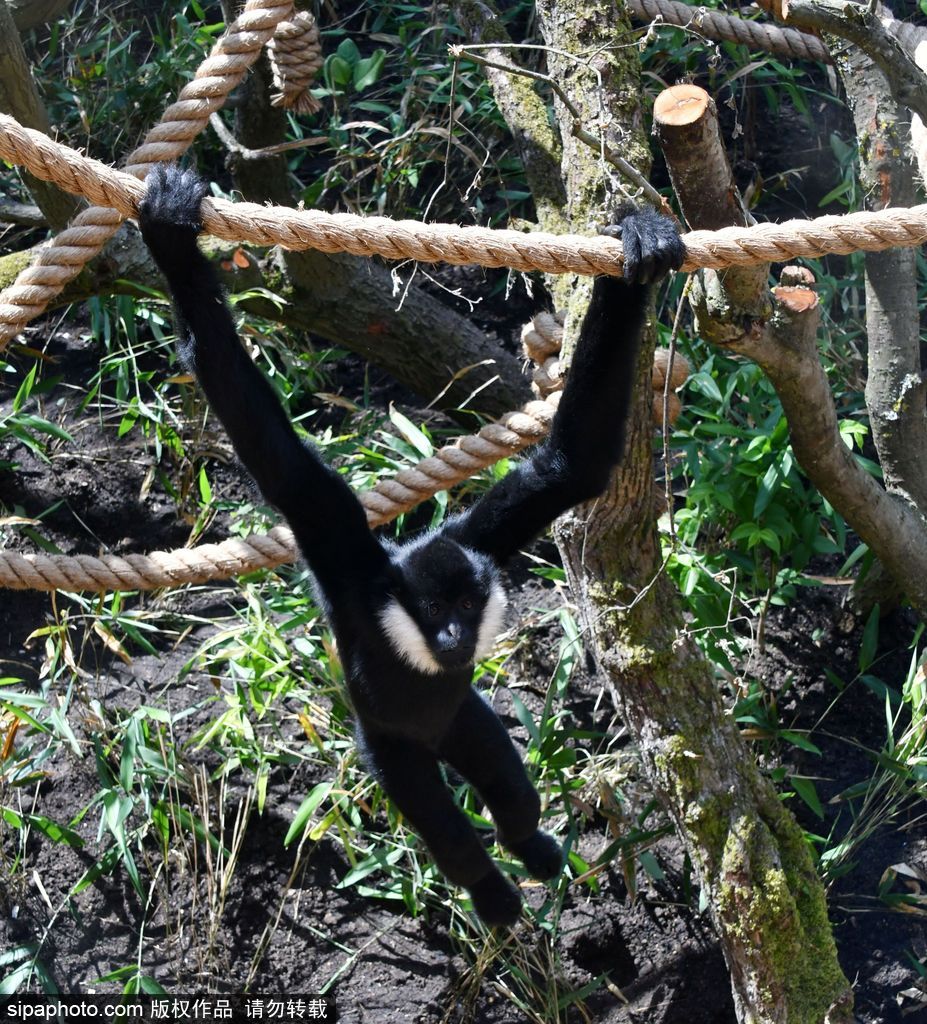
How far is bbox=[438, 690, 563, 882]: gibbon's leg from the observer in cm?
359

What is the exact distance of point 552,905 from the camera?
4.34 metres

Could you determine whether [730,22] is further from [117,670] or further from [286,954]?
[286,954]

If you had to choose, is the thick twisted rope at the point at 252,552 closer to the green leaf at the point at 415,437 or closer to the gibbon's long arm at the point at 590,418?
the gibbon's long arm at the point at 590,418

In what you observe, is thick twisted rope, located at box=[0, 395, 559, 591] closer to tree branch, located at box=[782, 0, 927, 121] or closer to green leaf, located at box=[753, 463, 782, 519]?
green leaf, located at box=[753, 463, 782, 519]

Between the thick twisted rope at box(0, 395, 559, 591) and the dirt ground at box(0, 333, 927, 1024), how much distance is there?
1180 mm

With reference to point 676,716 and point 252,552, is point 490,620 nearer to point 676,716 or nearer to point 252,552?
point 676,716

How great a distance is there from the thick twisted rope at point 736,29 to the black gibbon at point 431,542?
2.30m

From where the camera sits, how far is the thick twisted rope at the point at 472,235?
2.50 meters

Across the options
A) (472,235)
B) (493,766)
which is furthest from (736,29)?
(493,766)

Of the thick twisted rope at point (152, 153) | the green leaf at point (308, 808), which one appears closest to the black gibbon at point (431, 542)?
the thick twisted rope at point (152, 153)

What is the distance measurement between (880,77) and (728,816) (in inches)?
113

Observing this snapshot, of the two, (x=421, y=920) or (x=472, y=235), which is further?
(x=421, y=920)

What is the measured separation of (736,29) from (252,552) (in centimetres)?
317

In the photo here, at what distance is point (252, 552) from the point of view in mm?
3705
